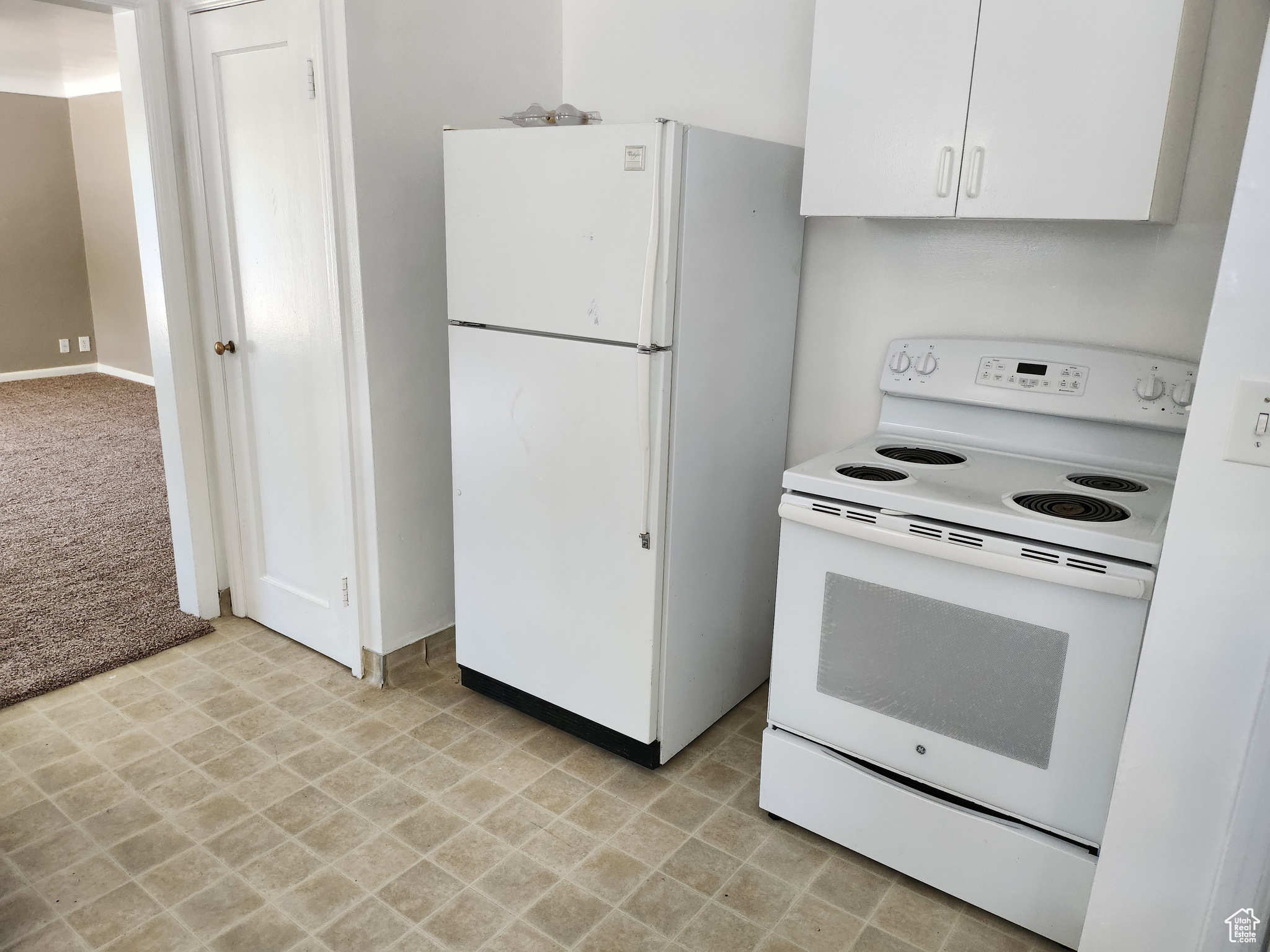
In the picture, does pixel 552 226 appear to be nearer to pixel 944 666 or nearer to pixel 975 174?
pixel 975 174

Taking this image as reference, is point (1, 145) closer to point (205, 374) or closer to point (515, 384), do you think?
point (205, 374)

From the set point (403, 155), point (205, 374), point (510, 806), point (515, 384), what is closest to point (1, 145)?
point (205, 374)

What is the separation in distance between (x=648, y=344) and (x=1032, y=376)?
0.96 meters

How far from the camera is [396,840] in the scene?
6.82 feet

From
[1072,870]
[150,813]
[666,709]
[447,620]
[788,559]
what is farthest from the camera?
[447,620]

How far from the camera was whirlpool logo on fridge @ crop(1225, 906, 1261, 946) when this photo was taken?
1.43 meters

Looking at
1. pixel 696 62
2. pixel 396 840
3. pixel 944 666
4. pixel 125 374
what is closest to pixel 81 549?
pixel 396 840

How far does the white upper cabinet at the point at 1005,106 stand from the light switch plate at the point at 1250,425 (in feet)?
2.09

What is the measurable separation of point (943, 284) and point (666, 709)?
135 cm

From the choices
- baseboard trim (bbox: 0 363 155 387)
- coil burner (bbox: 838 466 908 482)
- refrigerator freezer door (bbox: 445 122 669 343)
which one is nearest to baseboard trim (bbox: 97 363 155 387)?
baseboard trim (bbox: 0 363 155 387)

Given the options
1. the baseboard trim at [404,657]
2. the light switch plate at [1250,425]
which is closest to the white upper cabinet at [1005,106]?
the light switch plate at [1250,425]

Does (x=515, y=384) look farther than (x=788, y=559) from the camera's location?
Yes

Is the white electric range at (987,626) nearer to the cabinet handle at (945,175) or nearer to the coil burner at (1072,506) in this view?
the coil burner at (1072,506)

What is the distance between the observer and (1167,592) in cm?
140
